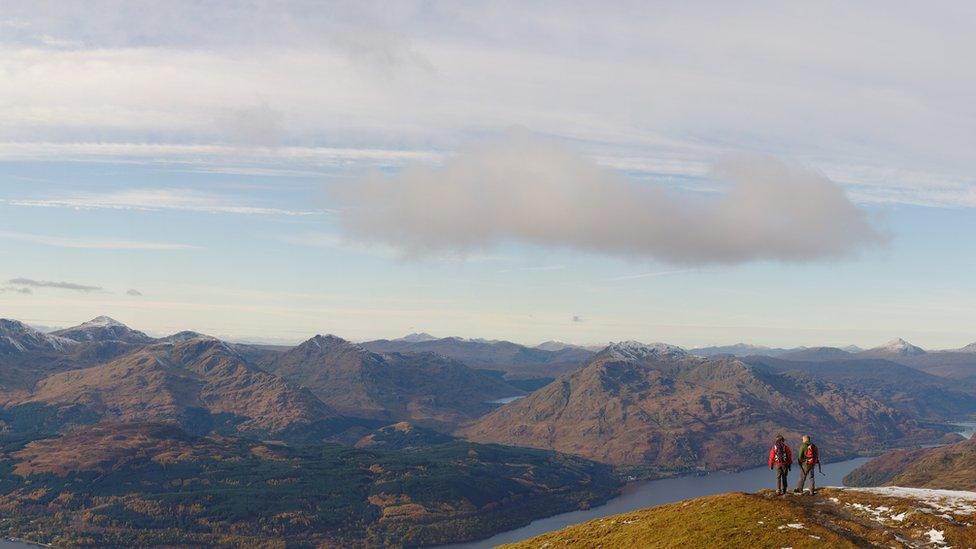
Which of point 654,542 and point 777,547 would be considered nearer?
point 777,547

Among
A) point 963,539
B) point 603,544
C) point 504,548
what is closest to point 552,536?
point 504,548

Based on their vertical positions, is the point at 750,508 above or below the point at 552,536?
above

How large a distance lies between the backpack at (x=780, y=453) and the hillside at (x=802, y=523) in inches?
174

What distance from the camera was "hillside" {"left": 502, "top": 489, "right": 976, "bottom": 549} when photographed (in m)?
72.9

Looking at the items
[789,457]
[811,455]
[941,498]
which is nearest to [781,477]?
[789,457]

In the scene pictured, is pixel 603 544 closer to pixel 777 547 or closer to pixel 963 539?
pixel 777 547

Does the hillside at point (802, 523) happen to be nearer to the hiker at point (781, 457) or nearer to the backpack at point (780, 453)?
the hiker at point (781, 457)

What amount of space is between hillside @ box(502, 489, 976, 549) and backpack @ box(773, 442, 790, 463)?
4.42 m

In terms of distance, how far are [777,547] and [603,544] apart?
21999mm

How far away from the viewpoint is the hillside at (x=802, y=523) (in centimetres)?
7294

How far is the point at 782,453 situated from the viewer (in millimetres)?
87312

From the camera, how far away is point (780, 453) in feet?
286

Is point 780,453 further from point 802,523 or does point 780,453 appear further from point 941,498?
point 941,498

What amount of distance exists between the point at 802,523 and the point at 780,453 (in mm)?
12300
